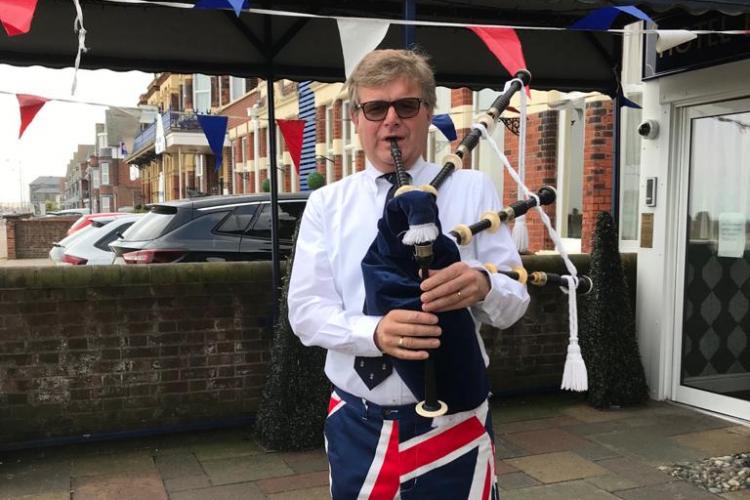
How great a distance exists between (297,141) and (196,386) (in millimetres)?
2065

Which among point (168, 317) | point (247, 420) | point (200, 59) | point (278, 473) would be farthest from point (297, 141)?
point (278, 473)

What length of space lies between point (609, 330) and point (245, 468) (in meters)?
2.80

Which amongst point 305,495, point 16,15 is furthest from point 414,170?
point 305,495

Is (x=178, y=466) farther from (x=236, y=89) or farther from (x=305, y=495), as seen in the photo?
(x=236, y=89)

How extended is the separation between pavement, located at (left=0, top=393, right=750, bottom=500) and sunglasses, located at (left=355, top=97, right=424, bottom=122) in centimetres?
263

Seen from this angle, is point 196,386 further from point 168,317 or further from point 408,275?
point 408,275

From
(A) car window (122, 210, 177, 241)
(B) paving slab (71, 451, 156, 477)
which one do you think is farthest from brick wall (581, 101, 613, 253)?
(B) paving slab (71, 451, 156, 477)

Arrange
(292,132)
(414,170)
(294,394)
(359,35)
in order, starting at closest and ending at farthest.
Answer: (414,170)
(359,35)
(294,394)
(292,132)

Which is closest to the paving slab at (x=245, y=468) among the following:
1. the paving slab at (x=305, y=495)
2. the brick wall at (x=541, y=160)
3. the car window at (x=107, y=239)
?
the paving slab at (x=305, y=495)

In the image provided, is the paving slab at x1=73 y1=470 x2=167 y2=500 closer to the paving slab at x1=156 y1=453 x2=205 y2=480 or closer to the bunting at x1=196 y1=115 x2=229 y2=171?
the paving slab at x1=156 y1=453 x2=205 y2=480

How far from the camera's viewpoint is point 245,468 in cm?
412

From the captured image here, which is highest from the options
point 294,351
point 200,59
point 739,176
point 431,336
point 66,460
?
point 200,59

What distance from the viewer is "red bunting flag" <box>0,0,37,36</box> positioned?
8.20 ft

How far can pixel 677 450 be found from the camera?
4.29 m
